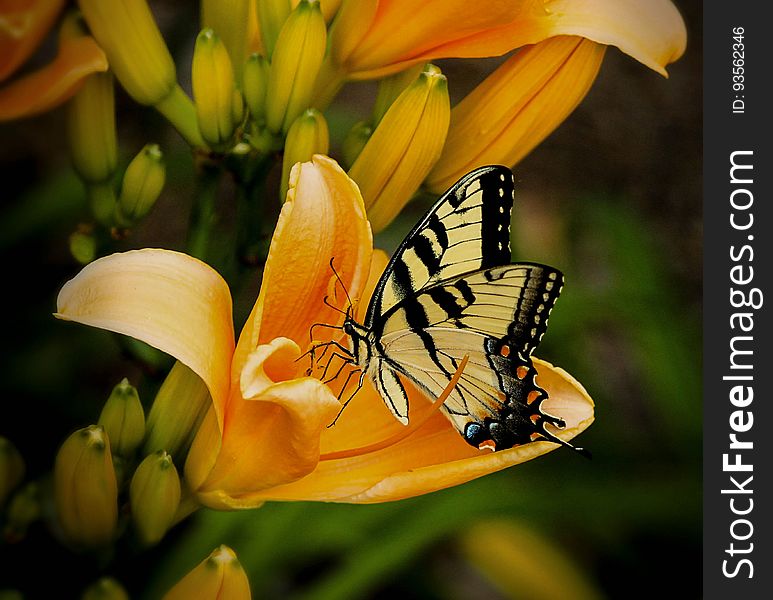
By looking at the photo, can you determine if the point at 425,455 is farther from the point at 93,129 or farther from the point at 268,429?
the point at 93,129

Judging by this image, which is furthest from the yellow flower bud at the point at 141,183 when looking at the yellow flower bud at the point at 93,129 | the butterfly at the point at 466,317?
the butterfly at the point at 466,317

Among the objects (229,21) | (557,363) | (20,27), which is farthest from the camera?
(557,363)

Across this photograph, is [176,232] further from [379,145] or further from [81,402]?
[379,145]

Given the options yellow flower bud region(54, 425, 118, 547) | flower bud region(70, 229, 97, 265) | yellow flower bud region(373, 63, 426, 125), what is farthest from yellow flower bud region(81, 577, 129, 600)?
yellow flower bud region(373, 63, 426, 125)

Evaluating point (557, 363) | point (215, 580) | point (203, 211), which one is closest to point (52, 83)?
point (203, 211)

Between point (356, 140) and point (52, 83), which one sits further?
point (356, 140)

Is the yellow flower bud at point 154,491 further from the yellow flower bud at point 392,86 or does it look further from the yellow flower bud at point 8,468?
the yellow flower bud at point 392,86

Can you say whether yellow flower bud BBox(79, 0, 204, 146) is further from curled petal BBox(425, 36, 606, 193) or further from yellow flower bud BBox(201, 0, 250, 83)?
curled petal BBox(425, 36, 606, 193)

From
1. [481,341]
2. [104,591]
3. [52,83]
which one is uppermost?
[52,83]
